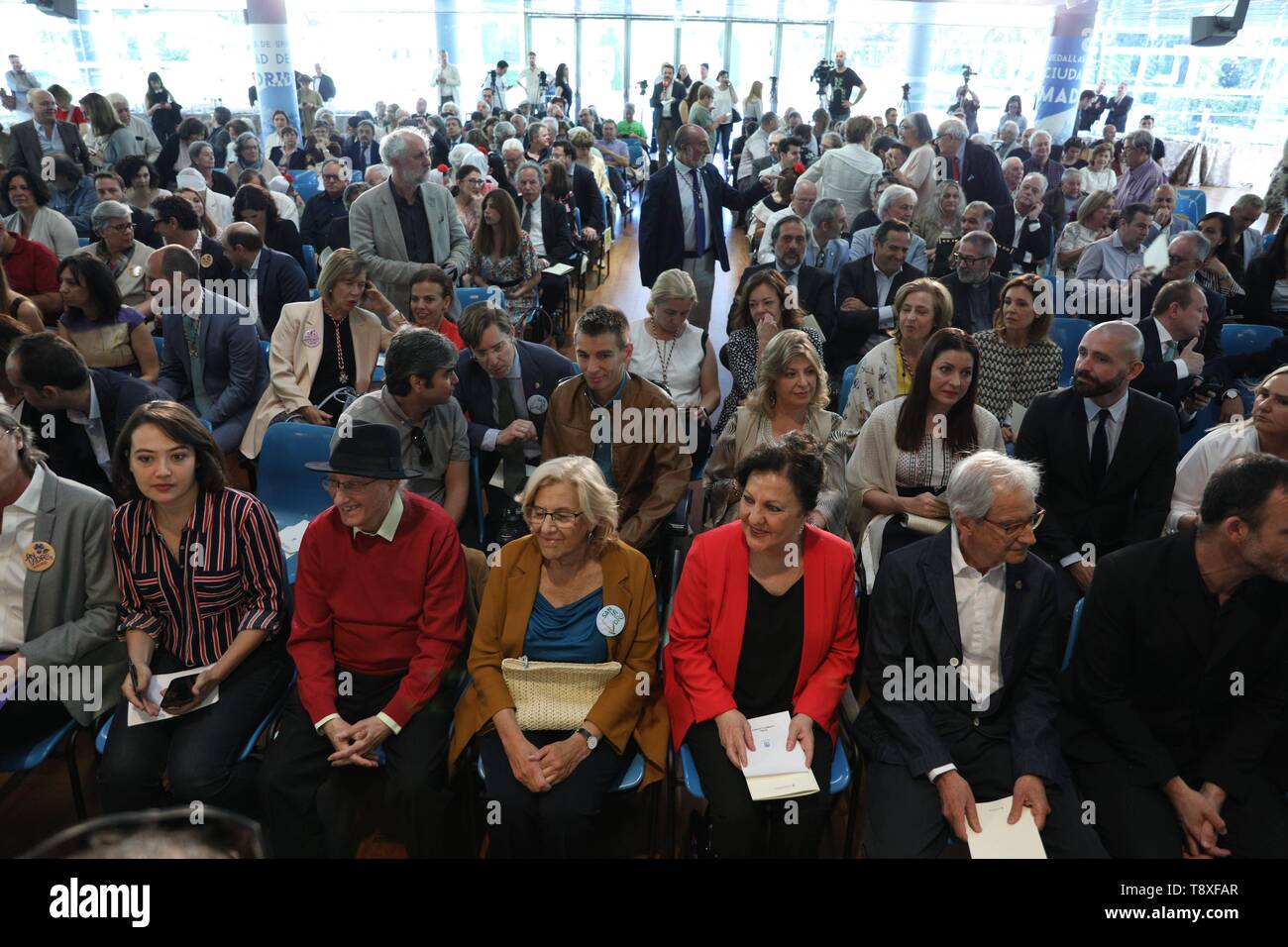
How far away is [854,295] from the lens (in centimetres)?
519

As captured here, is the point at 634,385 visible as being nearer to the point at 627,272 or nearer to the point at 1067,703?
the point at 1067,703

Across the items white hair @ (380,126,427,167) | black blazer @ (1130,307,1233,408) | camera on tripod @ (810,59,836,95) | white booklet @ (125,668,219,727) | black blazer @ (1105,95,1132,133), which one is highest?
camera on tripod @ (810,59,836,95)

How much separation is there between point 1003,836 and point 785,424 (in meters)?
1.79

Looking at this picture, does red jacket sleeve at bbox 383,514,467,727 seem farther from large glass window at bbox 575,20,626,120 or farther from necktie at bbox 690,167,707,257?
large glass window at bbox 575,20,626,120

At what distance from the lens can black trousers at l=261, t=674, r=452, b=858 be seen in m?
2.49

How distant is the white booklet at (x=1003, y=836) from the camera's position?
7.30ft

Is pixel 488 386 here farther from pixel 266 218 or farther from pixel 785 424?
pixel 266 218

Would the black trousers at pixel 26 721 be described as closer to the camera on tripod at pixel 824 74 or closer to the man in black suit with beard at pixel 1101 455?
the man in black suit with beard at pixel 1101 455

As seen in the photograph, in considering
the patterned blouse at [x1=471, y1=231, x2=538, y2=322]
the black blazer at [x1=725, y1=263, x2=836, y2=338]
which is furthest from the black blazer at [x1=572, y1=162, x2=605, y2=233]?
the black blazer at [x1=725, y1=263, x2=836, y2=338]

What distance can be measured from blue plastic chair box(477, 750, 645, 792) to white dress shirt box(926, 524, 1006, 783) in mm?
989

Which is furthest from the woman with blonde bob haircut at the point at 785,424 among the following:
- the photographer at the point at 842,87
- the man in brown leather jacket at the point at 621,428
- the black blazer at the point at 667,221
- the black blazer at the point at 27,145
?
the photographer at the point at 842,87

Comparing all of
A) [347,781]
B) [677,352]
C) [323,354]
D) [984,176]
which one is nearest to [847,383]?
[677,352]
